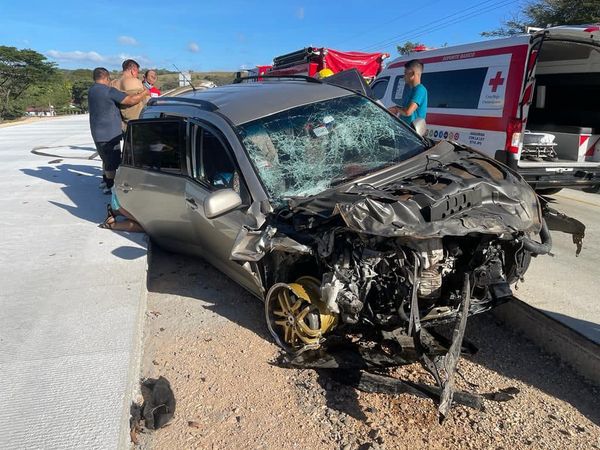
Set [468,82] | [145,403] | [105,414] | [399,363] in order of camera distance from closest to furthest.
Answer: [105,414] → [145,403] → [399,363] → [468,82]

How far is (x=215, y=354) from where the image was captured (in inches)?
132

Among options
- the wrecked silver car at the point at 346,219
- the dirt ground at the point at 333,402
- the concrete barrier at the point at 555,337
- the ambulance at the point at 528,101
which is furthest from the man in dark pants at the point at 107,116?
the concrete barrier at the point at 555,337

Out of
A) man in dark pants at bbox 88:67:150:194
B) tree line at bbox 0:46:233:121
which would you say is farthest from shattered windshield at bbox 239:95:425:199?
tree line at bbox 0:46:233:121

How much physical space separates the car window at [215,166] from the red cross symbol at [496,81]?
4476 mm

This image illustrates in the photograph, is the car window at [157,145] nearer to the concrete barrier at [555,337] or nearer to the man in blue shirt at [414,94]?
the concrete barrier at [555,337]

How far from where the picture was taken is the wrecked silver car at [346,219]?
267cm

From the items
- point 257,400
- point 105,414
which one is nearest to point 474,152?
point 257,400

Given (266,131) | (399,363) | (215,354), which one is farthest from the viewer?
(266,131)

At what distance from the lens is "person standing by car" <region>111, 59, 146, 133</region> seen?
7.52 m

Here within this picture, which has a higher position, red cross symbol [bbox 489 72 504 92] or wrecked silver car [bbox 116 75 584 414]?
red cross symbol [bbox 489 72 504 92]

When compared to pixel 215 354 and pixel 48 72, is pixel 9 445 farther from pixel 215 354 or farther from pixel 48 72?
pixel 48 72

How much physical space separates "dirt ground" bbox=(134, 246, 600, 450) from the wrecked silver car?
243 mm

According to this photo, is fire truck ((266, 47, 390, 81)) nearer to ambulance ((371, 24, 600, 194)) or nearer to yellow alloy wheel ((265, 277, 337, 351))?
ambulance ((371, 24, 600, 194))

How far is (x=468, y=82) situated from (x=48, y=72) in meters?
52.7
